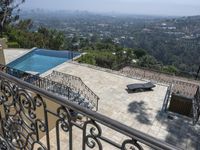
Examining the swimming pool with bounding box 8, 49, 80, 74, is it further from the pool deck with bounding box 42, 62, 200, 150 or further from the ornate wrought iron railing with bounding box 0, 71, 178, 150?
the ornate wrought iron railing with bounding box 0, 71, 178, 150

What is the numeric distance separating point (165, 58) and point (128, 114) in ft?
134

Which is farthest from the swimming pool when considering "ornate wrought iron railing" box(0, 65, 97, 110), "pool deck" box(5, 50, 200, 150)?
"ornate wrought iron railing" box(0, 65, 97, 110)

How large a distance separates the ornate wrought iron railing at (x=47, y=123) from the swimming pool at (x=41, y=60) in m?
11.9

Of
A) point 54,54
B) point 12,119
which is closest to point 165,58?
point 54,54

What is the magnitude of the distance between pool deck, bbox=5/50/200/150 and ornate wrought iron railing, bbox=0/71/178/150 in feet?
14.8

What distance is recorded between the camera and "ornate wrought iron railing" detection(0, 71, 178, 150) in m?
1.31

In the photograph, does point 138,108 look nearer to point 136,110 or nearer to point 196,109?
point 136,110

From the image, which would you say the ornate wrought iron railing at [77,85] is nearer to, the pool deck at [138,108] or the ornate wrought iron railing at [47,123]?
the pool deck at [138,108]

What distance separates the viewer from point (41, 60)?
1678cm

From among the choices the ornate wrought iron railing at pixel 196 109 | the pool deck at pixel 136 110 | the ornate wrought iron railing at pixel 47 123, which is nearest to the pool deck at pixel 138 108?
the pool deck at pixel 136 110

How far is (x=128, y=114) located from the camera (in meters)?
8.91

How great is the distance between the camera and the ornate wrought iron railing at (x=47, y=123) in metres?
1.31

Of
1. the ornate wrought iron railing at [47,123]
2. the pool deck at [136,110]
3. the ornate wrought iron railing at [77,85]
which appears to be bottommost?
the pool deck at [136,110]

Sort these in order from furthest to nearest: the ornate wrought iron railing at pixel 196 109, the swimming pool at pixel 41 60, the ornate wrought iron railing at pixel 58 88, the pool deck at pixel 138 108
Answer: the swimming pool at pixel 41 60, the ornate wrought iron railing at pixel 196 109, the pool deck at pixel 138 108, the ornate wrought iron railing at pixel 58 88
